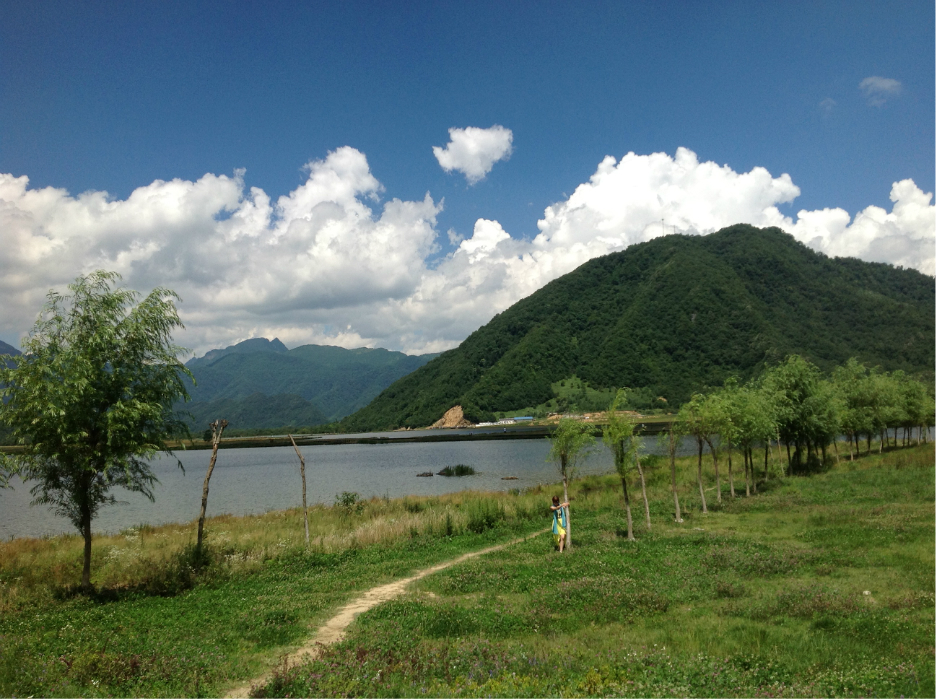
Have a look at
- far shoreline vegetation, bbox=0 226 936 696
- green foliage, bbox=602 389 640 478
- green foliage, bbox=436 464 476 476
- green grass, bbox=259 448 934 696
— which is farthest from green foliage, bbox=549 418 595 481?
green foliage, bbox=436 464 476 476

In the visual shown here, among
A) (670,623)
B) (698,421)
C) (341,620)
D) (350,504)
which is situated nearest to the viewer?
(670,623)

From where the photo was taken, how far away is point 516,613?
1202cm

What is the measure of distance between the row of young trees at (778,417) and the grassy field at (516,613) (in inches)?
174

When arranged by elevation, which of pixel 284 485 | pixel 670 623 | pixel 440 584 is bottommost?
pixel 284 485

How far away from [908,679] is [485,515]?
20746mm

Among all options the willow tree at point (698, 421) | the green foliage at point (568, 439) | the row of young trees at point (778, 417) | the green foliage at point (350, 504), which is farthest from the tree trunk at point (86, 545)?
the willow tree at point (698, 421)

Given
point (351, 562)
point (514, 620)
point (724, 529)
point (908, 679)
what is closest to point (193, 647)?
point (514, 620)

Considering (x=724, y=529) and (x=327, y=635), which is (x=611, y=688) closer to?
(x=327, y=635)

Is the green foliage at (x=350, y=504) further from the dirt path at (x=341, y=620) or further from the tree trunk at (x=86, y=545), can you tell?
the tree trunk at (x=86, y=545)

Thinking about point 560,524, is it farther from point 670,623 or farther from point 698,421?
point 698,421

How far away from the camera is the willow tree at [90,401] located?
1499 centimetres

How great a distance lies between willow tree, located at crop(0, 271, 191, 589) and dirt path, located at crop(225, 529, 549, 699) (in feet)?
26.0

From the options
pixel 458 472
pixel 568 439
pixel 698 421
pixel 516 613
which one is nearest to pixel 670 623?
pixel 516 613

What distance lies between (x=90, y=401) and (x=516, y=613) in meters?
13.3
